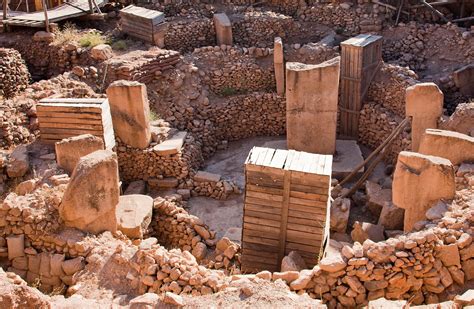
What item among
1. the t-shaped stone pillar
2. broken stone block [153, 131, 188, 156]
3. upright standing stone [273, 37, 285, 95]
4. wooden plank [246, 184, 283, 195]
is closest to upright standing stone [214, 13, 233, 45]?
upright standing stone [273, 37, 285, 95]

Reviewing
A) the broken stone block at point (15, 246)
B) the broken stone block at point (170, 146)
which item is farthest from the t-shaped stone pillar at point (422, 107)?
the broken stone block at point (15, 246)

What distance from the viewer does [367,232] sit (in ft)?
29.4

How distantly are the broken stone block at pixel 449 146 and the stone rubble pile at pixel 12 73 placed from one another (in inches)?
349

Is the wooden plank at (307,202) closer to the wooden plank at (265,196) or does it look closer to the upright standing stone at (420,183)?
the wooden plank at (265,196)

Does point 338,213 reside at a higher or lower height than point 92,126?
lower

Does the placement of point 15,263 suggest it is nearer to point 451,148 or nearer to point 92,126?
point 92,126

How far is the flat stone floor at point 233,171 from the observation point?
10367 millimetres

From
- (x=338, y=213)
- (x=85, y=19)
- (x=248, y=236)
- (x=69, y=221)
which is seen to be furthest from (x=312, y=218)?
(x=85, y=19)

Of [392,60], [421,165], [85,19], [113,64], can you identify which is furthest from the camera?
[85,19]

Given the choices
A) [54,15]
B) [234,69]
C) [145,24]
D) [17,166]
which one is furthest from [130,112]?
[54,15]

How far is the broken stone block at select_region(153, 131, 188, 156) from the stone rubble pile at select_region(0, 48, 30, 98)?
372 cm

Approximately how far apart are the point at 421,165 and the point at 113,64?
810 cm

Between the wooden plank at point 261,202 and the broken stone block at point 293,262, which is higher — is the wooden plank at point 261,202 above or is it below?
above

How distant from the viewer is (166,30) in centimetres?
1438
